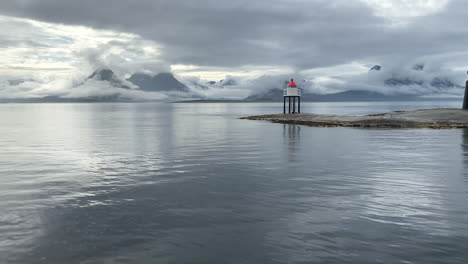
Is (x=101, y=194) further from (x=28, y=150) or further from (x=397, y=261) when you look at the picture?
(x=28, y=150)

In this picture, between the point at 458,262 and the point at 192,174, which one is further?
the point at 192,174

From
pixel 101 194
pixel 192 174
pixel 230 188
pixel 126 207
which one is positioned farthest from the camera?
pixel 192 174

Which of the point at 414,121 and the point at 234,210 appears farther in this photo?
the point at 414,121


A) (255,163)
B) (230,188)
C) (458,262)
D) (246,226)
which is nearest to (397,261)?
(458,262)

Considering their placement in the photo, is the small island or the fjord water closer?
the fjord water

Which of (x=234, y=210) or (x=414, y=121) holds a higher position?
(x=414, y=121)

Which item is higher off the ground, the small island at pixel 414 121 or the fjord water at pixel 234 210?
the small island at pixel 414 121

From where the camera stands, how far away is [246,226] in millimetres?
13453

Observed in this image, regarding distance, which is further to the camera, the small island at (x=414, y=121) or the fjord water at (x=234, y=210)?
the small island at (x=414, y=121)

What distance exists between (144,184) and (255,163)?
33.3 ft

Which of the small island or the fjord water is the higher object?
the small island

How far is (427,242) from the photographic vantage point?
11.9 m

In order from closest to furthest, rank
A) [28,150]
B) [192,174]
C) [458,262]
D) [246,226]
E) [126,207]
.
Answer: [458,262]
[246,226]
[126,207]
[192,174]
[28,150]

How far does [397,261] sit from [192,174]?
1520 cm
